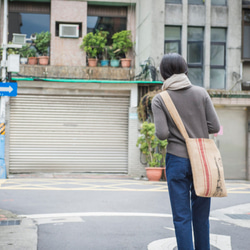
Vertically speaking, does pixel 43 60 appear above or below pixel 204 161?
above

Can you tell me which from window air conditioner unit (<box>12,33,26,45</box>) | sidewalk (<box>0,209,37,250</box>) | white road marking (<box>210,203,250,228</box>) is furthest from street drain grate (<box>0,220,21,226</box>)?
window air conditioner unit (<box>12,33,26,45</box>)

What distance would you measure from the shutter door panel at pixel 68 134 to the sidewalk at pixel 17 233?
1118 centimetres

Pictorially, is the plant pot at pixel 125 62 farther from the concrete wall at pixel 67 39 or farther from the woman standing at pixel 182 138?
the woman standing at pixel 182 138

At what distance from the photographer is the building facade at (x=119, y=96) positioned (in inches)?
706

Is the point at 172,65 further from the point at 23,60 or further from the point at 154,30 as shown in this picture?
the point at 23,60

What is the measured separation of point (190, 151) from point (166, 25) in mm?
15252

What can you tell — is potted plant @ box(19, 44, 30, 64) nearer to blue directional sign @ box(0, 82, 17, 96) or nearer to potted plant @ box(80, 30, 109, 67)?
potted plant @ box(80, 30, 109, 67)

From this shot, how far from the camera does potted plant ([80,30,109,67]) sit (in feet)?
60.5

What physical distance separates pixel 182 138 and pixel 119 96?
1512 centimetres

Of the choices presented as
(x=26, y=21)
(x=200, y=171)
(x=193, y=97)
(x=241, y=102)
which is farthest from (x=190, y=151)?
(x=26, y=21)

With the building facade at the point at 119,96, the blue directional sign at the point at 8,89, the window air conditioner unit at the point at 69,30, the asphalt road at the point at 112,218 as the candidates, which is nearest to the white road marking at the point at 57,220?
the asphalt road at the point at 112,218

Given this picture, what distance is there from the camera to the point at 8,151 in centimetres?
1780

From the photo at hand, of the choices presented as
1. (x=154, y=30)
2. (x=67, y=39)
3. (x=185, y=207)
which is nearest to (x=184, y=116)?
(x=185, y=207)

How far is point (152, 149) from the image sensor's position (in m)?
17.2
